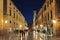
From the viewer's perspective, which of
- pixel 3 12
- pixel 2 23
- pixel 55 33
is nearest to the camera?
pixel 55 33

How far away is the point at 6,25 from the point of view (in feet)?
177

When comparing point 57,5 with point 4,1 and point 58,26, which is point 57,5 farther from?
point 4,1

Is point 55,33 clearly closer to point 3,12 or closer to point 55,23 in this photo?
point 55,23

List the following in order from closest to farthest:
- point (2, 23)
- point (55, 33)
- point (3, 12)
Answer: point (55, 33), point (2, 23), point (3, 12)

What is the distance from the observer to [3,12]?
56125mm

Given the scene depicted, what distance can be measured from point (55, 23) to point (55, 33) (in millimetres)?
2282

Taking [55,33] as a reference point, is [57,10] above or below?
above

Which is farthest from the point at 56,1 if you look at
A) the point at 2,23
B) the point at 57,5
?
the point at 2,23

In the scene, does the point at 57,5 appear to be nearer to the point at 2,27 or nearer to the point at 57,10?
the point at 57,10

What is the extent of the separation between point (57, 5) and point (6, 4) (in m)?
17.0

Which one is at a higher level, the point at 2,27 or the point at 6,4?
the point at 6,4

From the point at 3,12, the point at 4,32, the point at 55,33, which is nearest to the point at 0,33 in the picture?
the point at 4,32

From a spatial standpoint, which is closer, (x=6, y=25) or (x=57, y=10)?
(x=57, y=10)

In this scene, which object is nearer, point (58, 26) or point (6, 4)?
point (58, 26)
